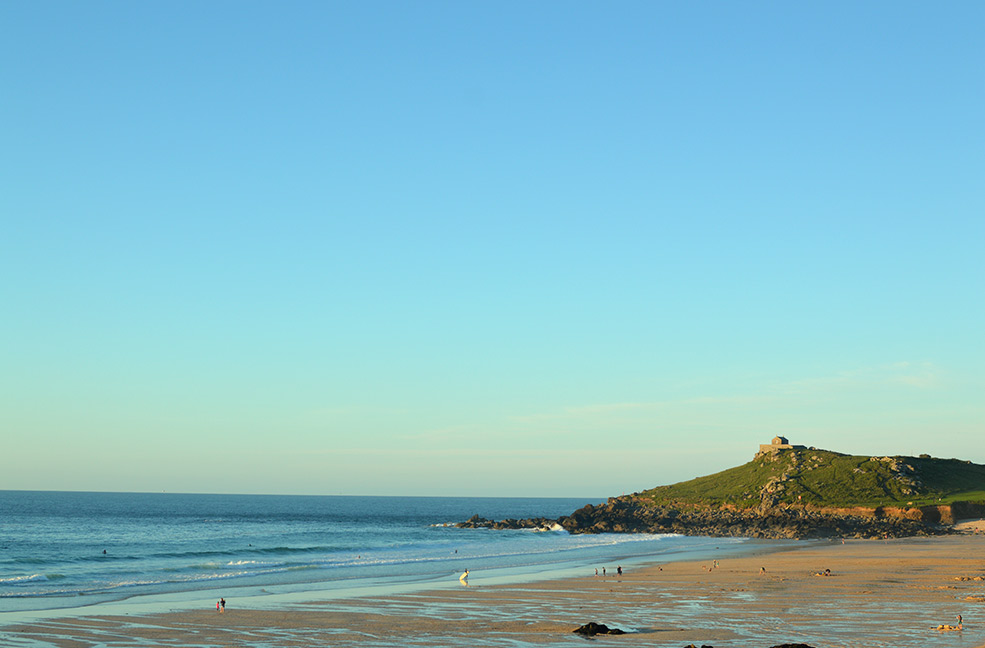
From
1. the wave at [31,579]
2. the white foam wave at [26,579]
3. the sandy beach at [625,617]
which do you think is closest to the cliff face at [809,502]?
the sandy beach at [625,617]

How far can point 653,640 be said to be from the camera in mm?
33125

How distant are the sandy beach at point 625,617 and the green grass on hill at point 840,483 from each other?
7079 centimetres

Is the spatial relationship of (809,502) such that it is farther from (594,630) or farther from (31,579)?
(31,579)

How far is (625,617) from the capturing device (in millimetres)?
39906

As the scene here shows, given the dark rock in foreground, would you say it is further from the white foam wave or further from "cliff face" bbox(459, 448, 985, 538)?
"cliff face" bbox(459, 448, 985, 538)

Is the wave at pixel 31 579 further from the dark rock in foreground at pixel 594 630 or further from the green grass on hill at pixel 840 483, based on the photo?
the green grass on hill at pixel 840 483

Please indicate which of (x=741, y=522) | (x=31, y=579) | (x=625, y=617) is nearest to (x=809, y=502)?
(x=741, y=522)

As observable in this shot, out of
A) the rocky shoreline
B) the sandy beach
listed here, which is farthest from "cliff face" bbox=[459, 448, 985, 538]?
the sandy beach

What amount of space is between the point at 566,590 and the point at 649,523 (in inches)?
3354

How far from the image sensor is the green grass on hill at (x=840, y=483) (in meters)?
125

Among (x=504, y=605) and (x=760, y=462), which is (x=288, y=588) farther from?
(x=760, y=462)

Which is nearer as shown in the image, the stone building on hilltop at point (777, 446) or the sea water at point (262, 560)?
the sea water at point (262, 560)

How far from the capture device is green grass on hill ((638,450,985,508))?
124812 mm

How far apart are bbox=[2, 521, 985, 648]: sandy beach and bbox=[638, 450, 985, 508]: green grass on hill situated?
232 ft
